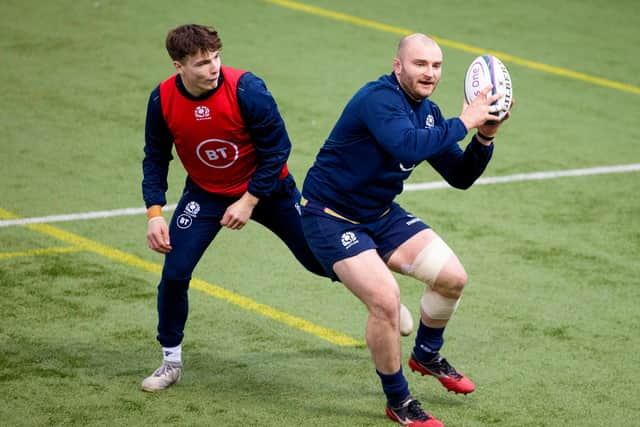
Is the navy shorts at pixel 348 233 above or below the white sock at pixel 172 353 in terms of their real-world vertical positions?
above

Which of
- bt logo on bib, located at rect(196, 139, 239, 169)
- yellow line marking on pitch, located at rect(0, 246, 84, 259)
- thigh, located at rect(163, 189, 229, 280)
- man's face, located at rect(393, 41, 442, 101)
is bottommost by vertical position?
yellow line marking on pitch, located at rect(0, 246, 84, 259)

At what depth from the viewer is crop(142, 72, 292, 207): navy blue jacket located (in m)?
7.09

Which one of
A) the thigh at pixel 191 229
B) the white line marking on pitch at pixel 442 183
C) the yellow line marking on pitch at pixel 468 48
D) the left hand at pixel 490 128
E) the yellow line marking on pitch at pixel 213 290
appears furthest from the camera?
the yellow line marking on pitch at pixel 468 48

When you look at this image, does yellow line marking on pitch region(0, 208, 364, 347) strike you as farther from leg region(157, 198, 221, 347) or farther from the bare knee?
the bare knee

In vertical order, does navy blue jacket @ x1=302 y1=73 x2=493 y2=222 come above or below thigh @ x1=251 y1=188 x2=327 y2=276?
above

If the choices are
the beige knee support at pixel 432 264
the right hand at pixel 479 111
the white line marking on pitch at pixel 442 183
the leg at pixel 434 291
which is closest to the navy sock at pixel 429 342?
the leg at pixel 434 291

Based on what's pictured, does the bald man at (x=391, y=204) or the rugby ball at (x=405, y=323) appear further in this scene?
the rugby ball at (x=405, y=323)

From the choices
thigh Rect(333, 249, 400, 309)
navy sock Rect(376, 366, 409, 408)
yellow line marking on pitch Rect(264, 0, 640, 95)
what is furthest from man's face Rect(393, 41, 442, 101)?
yellow line marking on pitch Rect(264, 0, 640, 95)

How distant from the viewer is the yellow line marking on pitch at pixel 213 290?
326 inches

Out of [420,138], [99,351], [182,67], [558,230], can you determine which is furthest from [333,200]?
[558,230]

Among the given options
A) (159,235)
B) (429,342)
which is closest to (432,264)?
(429,342)

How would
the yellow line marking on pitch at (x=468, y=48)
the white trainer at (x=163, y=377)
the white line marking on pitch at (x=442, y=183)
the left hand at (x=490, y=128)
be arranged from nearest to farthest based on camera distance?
1. the left hand at (x=490, y=128)
2. the white trainer at (x=163, y=377)
3. the white line marking on pitch at (x=442, y=183)
4. the yellow line marking on pitch at (x=468, y=48)

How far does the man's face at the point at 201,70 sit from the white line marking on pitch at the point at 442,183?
3658mm

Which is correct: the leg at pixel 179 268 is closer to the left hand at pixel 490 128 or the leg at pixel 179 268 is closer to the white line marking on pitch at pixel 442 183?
the left hand at pixel 490 128
